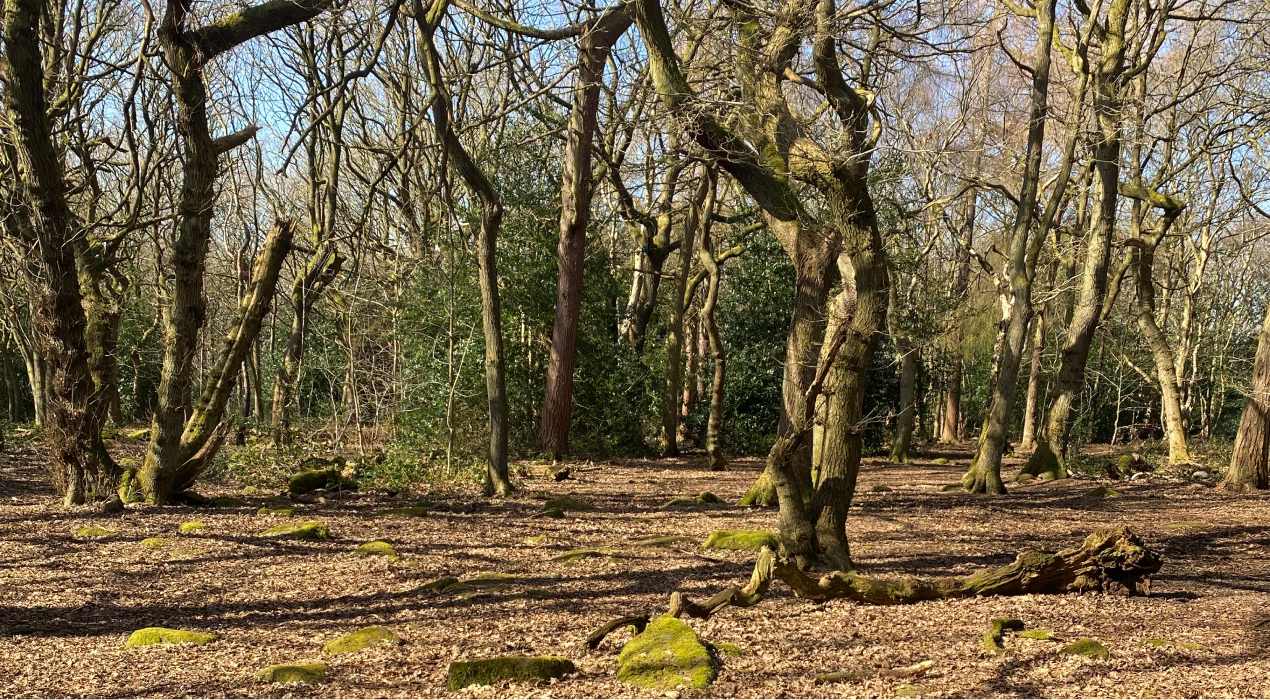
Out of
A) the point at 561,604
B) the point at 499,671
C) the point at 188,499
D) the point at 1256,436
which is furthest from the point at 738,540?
the point at 1256,436

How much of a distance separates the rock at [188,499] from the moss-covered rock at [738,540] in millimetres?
5028

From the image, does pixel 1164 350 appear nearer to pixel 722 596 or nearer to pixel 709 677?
pixel 722 596

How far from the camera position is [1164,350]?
15211mm

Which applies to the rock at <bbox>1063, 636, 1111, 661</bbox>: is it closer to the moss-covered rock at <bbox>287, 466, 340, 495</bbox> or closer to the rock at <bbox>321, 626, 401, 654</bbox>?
the rock at <bbox>321, 626, 401, 654</bbox>

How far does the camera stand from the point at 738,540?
25.0 feet

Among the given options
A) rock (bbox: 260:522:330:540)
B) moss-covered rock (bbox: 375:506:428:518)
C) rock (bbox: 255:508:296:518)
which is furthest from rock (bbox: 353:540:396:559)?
rock (bbox: 255:508:296:518)

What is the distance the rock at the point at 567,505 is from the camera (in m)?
9.52

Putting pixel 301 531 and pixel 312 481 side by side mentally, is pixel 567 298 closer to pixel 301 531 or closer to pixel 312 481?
pixel 312 481

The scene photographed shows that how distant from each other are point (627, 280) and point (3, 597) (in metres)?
12.6

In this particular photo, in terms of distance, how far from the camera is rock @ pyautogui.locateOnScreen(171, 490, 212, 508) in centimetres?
912

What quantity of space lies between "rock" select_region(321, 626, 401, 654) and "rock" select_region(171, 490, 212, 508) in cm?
482

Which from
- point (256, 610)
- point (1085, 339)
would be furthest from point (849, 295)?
point (1085, 339)

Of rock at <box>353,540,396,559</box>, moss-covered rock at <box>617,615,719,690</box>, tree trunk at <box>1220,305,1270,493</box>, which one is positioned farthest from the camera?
tree trunk at <box>1220,305,1270,493</box>

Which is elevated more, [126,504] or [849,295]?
[849,295]
